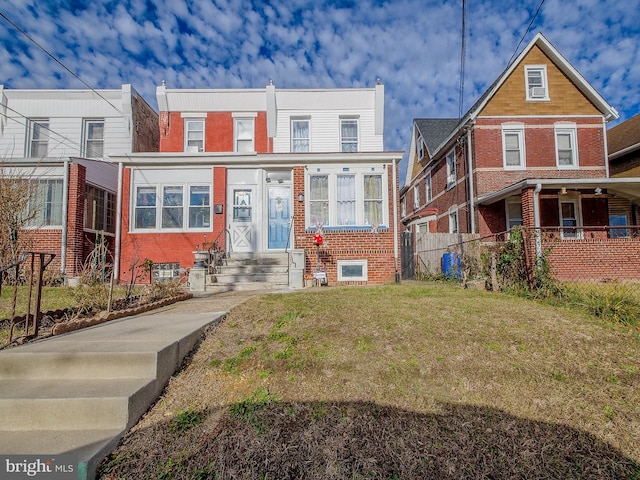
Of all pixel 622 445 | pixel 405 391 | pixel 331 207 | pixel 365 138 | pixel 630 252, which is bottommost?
pixel 622 445

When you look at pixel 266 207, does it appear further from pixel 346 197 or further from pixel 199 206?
pixel 346 197

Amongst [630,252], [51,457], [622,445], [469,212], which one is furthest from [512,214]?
[51,457]

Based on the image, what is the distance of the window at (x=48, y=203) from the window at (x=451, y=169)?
52.8 ft

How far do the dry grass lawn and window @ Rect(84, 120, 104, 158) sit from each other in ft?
42.9

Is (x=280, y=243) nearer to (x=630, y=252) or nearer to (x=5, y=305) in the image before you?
(x=5, y=305)

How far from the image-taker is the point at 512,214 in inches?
527

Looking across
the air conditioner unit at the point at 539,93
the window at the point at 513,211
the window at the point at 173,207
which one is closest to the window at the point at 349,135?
the window at the point at 173,207

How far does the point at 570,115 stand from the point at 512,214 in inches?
203

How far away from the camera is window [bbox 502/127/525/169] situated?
1379 cm

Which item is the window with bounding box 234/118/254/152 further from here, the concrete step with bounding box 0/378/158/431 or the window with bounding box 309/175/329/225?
the concrete step with bounding box 0/378/158/431

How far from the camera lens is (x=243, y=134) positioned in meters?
12.9

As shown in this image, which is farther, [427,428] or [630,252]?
[630,252]

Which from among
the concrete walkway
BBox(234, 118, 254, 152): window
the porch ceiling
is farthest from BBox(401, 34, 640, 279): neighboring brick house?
the concrete walkway

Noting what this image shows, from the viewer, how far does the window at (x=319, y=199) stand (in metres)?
11.0
